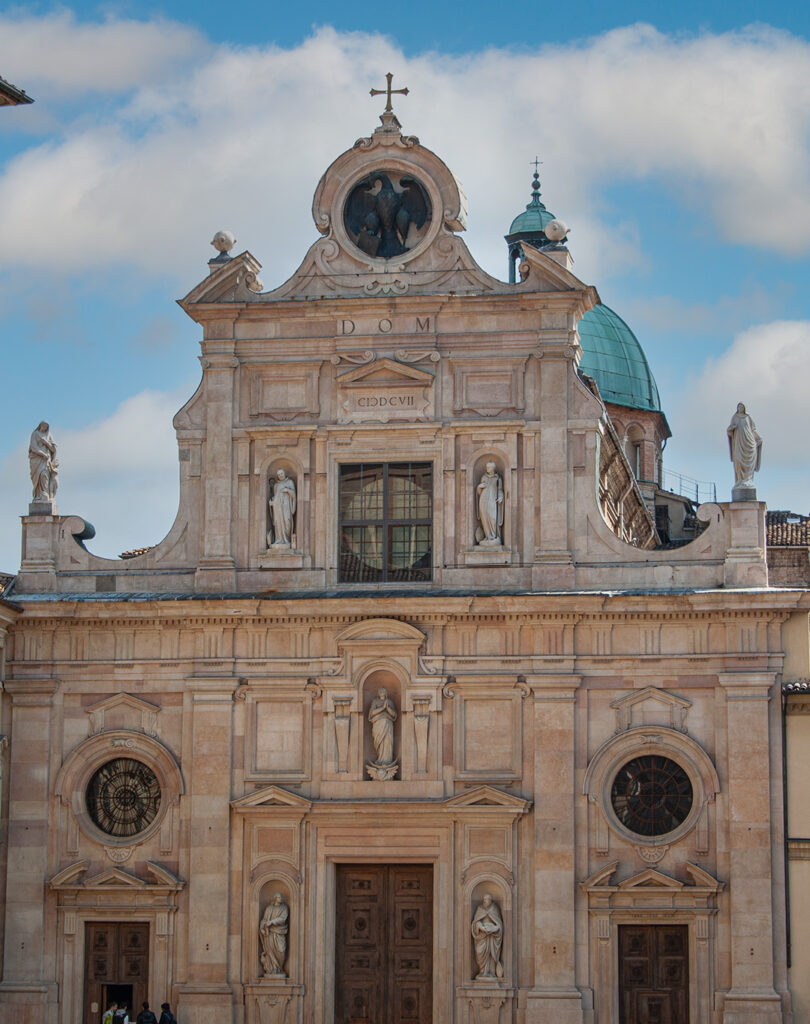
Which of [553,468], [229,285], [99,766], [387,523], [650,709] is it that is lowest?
[99,766]

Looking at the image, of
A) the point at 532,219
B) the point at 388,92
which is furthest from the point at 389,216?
the point at 532,219

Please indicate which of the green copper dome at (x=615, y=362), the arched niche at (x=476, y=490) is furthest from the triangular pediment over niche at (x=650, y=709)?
the green copper dome at (x=615, y=362)

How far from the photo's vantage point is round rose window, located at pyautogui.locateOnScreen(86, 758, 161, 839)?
31000 millimetres

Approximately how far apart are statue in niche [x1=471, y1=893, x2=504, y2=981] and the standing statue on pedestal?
24.1ft

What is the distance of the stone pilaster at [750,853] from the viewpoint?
94.5ft

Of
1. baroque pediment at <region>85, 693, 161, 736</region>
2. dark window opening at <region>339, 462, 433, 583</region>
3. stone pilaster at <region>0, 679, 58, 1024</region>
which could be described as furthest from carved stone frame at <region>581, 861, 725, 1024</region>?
stone pilaster at <region>0, 679, 58, 1024</region>

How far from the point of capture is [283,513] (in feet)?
103

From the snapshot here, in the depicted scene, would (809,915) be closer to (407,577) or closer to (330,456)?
(407,577)

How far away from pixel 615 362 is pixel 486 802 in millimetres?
22239

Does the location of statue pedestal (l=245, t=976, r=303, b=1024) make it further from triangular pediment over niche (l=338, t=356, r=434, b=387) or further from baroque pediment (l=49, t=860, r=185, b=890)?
triangular pediment over niche (l=338, t=356, r=434, b=387)

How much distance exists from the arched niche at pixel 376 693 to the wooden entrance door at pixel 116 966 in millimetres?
4485

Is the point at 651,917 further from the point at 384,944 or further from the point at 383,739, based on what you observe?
the point at 383,739

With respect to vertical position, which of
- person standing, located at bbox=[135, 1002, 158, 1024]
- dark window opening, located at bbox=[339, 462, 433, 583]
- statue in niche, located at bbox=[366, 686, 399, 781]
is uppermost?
dark window opening, located at bbox=[339, 462, 433, 583]

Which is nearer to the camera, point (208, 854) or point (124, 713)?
point (208, 854)
